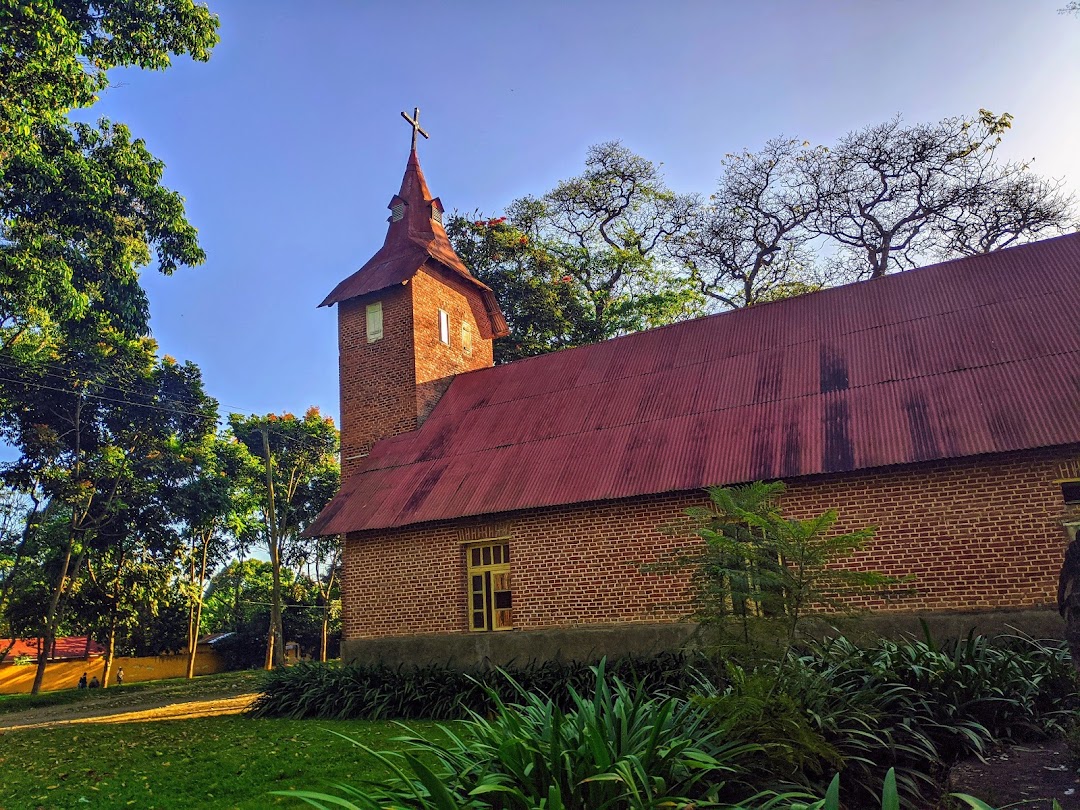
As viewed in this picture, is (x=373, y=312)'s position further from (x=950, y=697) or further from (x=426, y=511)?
(x=950, y=697)

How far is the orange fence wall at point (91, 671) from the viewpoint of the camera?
31994 mm

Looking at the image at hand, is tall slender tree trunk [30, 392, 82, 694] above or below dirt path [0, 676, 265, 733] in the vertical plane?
above

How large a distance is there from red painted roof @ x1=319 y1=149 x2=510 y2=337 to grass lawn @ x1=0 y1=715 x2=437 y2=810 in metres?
11.6

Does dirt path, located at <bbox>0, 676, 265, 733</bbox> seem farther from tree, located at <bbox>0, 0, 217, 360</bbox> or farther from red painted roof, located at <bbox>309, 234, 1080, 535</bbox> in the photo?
tree, located at <bbox>0, 0, 217, 360</bbox>

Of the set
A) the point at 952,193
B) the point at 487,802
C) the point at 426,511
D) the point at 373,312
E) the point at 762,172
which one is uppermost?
the point at 762,172

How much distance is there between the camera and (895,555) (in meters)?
11.4

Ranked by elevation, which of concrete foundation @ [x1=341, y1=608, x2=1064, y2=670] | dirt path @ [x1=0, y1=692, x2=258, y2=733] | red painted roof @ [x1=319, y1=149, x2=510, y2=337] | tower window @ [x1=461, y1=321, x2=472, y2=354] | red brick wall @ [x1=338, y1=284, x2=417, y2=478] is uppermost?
red painted roof @ [x1=319, y1=149, x2=510, y2=337]

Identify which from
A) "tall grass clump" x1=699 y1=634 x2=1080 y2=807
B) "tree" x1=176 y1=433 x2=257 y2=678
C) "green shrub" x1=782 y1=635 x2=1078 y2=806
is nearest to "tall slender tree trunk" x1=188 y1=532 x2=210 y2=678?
"tree" x1=176 y1=433 x2=257 y2=678

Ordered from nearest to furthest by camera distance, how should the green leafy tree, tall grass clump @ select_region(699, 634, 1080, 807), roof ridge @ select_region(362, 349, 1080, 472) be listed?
tall grass clump @ select_region(699, 634, 1080, 807), the green leafy tree, roof ridge @ select_region(362, 349, 1080, 472)

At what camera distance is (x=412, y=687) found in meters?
13.1

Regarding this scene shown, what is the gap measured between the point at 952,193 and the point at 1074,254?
595 inches

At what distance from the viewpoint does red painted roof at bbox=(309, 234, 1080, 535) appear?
1146 centimetres

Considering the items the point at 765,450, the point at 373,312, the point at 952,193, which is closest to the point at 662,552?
the point at 765,450

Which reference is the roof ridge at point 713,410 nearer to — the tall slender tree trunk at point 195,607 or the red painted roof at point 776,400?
the red painted roof at point 776,400
